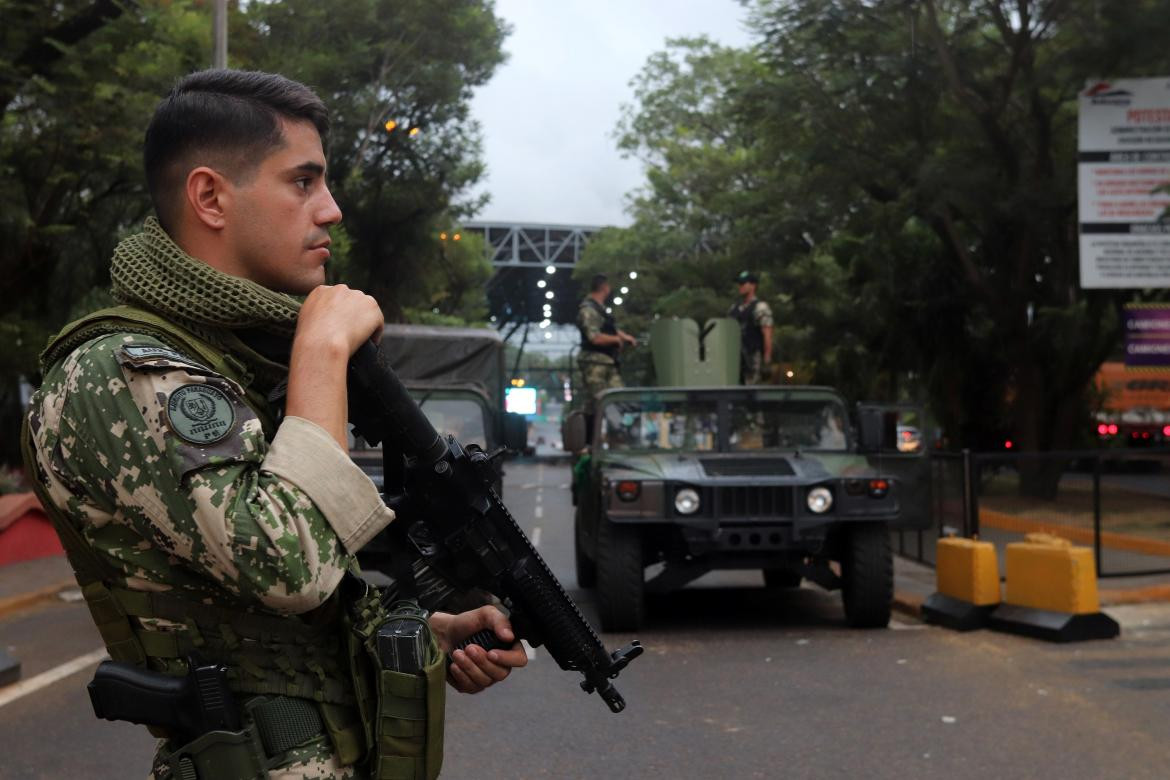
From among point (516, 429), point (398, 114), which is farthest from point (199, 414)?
point (398, 114)

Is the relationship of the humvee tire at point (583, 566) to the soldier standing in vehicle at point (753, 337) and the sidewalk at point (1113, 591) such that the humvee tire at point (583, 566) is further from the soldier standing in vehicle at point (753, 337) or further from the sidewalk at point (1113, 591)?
the sidewalk at point (1113, 591)

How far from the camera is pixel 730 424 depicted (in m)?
9.72

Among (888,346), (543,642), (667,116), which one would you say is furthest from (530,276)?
(543,642)

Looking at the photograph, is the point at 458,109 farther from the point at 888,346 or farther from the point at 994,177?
the point at 994,177

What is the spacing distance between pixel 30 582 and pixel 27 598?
101 centimetres

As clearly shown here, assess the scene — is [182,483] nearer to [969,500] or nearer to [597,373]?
[969,500]

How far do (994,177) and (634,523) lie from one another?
10.4 metres

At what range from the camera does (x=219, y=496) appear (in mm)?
1514

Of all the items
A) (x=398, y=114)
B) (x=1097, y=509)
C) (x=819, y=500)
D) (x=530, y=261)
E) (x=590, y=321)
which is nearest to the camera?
(x=819, y=500)

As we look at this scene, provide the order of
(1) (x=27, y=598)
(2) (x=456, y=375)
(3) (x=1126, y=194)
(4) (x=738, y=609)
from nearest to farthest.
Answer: (4) (x=738, y=609) < (1) (x=27, y=598) < (3) (x=1126, y=194) < (2) (x=456, y=375)

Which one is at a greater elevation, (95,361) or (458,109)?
(458,109)

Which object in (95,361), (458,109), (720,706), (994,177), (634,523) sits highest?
(458,109)

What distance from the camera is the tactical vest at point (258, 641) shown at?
167 centimetres

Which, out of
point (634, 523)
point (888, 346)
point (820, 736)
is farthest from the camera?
point (888, 346)
